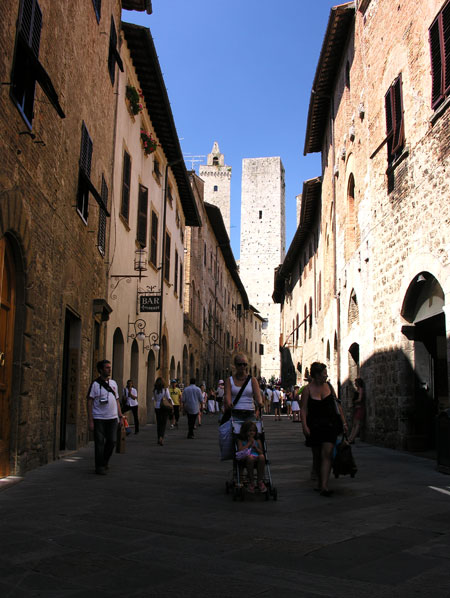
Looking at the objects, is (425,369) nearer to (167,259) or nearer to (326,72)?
(326,72)

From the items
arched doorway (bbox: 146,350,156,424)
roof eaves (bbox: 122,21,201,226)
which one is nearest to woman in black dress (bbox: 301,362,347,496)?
roof eaves (bbox: 122,21,201,226)

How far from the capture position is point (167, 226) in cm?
2319

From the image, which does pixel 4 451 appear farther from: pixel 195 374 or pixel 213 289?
pixel 213 289

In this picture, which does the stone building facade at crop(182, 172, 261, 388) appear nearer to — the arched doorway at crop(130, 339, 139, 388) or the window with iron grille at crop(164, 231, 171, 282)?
the window with iron grille at crop(164, 231, 171, 282)

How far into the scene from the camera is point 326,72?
795 inches

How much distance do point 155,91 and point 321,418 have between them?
14574mm

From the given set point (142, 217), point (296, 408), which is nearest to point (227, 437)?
point (142, 217)

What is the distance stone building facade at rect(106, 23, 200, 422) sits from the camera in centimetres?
1573

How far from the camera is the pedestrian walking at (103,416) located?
8.39 metres

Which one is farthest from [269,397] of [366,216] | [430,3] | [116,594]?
[116,594]

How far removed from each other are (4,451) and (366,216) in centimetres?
1020

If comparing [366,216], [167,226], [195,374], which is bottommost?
[195,374]

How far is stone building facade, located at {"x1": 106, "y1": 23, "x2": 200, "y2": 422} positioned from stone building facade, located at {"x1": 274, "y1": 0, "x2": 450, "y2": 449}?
523 cm

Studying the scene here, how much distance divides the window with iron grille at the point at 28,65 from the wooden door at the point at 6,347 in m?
1.59
